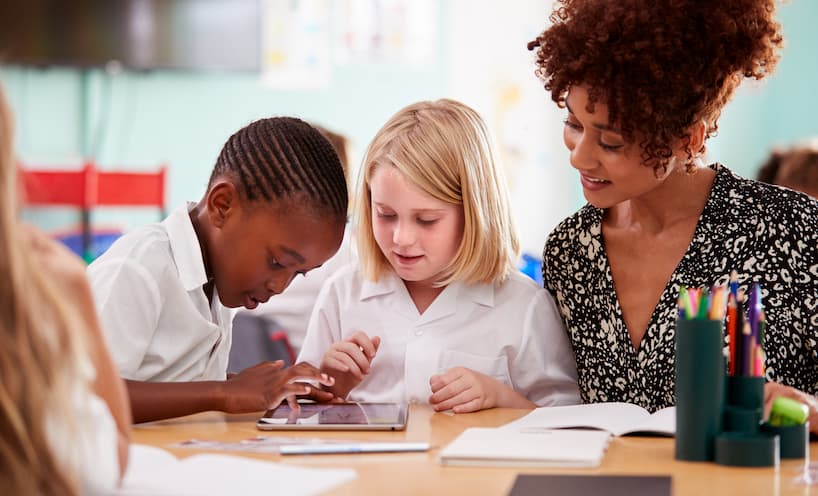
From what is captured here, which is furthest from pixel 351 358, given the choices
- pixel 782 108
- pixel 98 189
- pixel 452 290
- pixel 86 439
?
pixel 782 108

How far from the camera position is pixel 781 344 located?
153 centimetres

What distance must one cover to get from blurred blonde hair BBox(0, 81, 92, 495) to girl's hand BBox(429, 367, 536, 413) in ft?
2.67

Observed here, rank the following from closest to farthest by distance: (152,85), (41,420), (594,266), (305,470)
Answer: (41,420) → (305,470) → (594,266) → (152,85)

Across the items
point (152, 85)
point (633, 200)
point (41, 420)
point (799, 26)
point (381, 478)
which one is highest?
point (799, 26)

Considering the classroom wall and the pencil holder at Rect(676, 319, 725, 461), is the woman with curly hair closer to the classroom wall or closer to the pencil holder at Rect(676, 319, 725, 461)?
the pencil holder at Rect(676, 319, 725, 461)

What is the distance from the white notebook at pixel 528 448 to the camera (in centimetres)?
114

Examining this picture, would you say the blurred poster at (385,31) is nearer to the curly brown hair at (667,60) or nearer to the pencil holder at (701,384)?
the curly brown hair at (667,60)

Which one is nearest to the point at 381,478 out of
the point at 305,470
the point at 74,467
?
the point at 305,470

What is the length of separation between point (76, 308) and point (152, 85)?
4.70 metres

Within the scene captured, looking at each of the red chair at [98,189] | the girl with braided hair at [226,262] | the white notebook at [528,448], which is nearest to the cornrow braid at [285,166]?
the girl with braided hair at [226,262]

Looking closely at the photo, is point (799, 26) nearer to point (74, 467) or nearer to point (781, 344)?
point (781, 344)

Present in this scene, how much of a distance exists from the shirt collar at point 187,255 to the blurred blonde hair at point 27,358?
2.30 feet

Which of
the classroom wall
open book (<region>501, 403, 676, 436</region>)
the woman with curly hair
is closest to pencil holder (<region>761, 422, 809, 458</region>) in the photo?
open book (<region>501, 403, 676, 436</region>)

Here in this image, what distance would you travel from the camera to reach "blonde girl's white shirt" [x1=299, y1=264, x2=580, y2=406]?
5.86 ft
